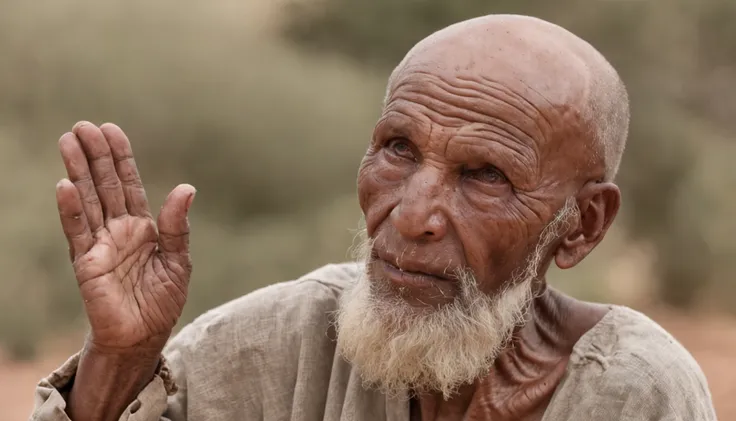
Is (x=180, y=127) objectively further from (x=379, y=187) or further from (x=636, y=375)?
(x=636, y=375)

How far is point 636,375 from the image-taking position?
329 centimetres

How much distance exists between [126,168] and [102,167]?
7 centimetres

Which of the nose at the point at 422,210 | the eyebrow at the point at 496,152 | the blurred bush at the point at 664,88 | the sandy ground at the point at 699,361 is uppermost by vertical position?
the eyebrow at the point at 496,152

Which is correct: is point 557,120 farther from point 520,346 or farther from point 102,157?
point 102,157

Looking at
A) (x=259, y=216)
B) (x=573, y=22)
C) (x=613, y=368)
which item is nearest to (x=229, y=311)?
(x=613, y=368)

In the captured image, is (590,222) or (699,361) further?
(699,361)

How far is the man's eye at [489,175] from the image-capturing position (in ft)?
10.5

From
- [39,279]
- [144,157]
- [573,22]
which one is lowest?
[39,279]

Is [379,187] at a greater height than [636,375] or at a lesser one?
greater

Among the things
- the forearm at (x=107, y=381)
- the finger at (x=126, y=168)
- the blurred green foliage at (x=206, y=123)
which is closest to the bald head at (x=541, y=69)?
the finger at (x=126, y=168)

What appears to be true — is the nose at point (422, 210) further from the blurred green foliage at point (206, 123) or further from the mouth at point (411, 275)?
the blurred green foliage at point (206, 123)

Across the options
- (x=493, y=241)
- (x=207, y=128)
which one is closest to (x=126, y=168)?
(x=493, y=241)

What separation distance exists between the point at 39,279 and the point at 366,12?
421cm

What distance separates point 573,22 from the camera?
11.2 meters
